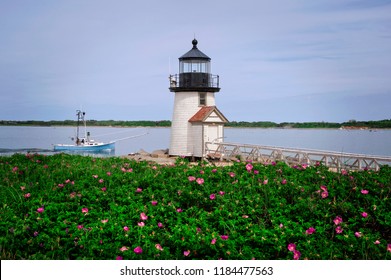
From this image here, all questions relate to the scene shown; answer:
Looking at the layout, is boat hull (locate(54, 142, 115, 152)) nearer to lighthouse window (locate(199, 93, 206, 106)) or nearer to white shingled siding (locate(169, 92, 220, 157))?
white shingled siding (locate(169, 92, 220, 157))

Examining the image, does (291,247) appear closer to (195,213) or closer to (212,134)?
(195,213)

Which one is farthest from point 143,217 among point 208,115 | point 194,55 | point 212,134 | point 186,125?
point 194,55

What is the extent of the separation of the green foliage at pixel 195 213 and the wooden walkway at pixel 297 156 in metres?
2.02

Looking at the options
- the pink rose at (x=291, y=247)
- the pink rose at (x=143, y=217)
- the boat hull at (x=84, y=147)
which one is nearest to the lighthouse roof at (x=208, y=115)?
the pink rose at (x=143, y=217)

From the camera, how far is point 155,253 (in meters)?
6.13

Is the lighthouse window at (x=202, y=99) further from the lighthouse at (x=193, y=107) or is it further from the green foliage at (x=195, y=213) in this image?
the green foliage at (x=195, y=213)

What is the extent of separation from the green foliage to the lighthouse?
622 inches

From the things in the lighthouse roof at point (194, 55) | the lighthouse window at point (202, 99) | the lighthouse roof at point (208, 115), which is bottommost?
the lighthouse roof at point (208, 115)

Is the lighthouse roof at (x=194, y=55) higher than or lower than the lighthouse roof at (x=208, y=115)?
higher

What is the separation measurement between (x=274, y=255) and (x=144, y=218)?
7.26 feet

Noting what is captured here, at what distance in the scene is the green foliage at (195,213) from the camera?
21.1 ft

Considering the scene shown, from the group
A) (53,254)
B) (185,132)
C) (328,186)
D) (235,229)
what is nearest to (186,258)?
(235,229)

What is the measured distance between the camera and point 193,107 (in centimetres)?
2658

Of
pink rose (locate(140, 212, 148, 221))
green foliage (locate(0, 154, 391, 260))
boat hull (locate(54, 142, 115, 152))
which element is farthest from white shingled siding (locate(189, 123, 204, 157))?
boat hull (locate(54, 142, 115, 152))
